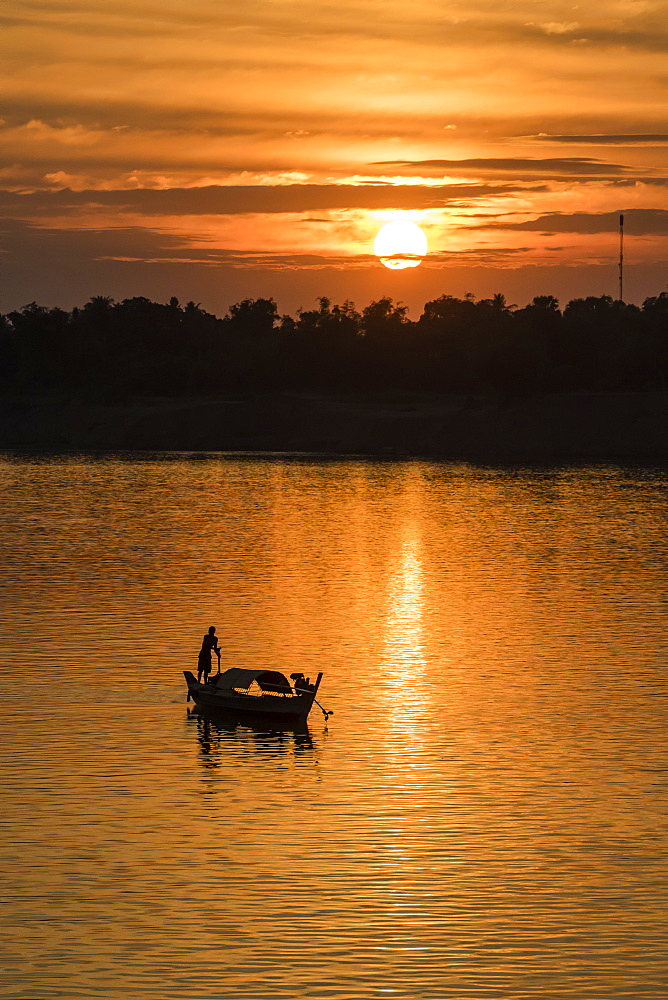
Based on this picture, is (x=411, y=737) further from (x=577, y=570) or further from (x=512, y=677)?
(x=577, y=570)

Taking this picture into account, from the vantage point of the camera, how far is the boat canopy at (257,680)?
4731 centimetres

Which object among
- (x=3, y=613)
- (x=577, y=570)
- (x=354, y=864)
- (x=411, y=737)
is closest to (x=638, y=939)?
(x=354, y=864)

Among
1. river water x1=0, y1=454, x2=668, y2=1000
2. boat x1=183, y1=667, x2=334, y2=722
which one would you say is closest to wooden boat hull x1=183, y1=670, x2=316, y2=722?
boat x1=183, y1=667, x2=334, y2=722

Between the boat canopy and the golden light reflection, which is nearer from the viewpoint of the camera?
the boat canopy

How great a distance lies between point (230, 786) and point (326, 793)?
2734 mm

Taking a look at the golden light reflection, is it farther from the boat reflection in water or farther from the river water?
the boat reflection in water

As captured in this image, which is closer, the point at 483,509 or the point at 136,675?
the point at 136,675

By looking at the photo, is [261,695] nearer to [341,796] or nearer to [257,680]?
[257,680]

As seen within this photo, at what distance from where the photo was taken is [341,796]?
127ft

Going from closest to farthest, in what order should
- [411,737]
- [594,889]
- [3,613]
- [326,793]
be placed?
[594,889] < [326,793] < [411,737] < [3,613]

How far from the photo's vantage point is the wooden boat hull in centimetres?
4650

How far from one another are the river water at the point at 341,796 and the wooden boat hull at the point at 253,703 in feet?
2.04

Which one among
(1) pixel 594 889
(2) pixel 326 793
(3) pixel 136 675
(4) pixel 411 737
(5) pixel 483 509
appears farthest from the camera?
(5) pixel 483 509

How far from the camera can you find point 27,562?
98750mm
